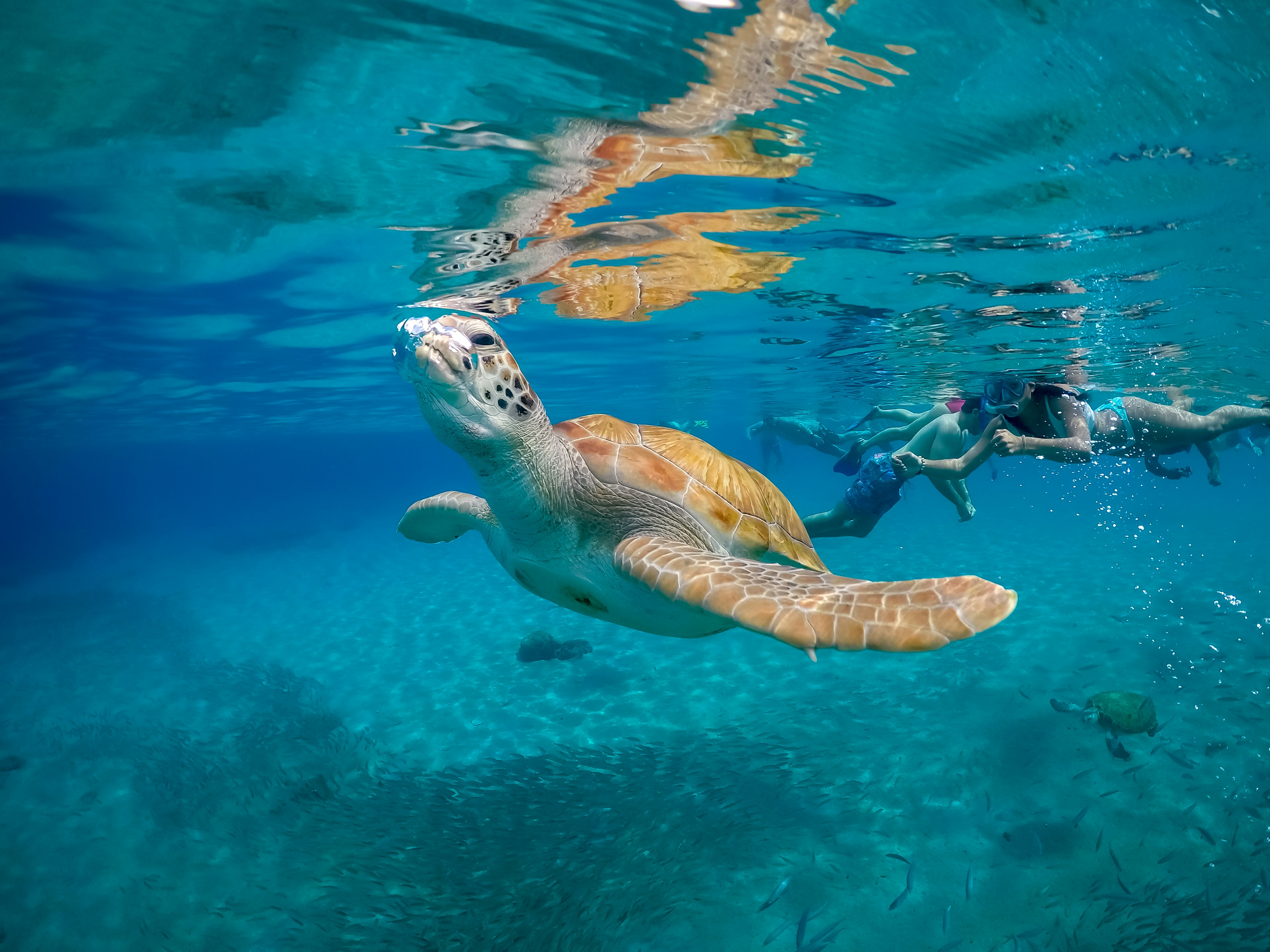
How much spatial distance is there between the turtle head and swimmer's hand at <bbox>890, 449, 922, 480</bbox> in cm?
601

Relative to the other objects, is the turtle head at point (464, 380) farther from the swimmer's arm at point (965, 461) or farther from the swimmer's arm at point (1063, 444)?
the swimmer's arm at point (965, 461)

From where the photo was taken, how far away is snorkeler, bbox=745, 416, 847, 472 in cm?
1602

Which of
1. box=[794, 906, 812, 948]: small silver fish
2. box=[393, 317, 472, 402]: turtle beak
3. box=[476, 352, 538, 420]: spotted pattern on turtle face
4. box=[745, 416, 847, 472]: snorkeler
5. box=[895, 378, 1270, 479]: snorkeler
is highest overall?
box=[393, 317, 472, 402]: turtle beak

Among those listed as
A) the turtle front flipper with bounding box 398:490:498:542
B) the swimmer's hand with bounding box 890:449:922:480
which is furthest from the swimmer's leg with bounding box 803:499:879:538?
the turtle front flipper with bounding box 398:490:498:542

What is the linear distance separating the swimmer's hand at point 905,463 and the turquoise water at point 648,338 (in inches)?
105

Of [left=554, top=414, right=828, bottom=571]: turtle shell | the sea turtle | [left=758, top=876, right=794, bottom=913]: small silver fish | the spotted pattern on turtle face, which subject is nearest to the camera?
the sea turtle

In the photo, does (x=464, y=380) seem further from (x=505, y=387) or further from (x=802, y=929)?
(x=802, y=929)

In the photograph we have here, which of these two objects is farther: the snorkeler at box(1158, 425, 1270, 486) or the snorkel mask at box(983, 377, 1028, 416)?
the snorkeler at box(1158, 425, 1270, 486)

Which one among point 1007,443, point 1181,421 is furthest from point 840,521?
point 1181,421

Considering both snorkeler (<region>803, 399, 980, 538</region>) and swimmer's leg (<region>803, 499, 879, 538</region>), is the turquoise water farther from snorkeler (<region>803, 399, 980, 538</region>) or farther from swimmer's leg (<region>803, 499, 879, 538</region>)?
swimmer's leg (<region>803, 499, 879, 538</region>)

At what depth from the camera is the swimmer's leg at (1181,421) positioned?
8.09m

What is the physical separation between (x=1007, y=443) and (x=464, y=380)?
219 inches

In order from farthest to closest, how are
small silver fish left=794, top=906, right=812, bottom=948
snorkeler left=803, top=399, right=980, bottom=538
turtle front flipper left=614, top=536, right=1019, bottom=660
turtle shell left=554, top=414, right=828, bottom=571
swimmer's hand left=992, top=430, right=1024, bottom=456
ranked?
1. snorkeler left=803, top=399, right=980, bottom=538
2. swimmer's hand left=992, top=430, right=1024, bottom=456
3. small silver fish left=794, top=906, right=812, bottom=948
4. turtle shell left=554, top=414, right=828, bottom=571
5. turtle front flipper left=614, top=536, right=1019, bottom=660

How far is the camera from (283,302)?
11.0 meters
